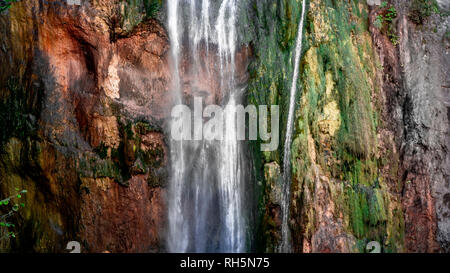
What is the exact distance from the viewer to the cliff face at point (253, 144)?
841 centimetres

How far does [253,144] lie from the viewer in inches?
360

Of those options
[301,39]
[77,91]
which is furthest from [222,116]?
[77,91]

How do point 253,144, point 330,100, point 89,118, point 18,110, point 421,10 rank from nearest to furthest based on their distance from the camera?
point 18,110 < point 89,118 < point 330,100 < point 253,144 < point 421,10

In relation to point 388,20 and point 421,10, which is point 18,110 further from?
point 421,10

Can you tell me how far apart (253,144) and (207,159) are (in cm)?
96

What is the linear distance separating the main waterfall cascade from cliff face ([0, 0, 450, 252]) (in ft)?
0.69

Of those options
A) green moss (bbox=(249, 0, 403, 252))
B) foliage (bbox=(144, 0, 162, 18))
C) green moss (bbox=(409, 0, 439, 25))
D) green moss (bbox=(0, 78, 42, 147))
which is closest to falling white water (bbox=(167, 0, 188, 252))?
foliage (bbox=(144, 0, 162, 18))

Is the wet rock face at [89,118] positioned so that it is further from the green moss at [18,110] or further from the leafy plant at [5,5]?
the leafy plant at [5,5]

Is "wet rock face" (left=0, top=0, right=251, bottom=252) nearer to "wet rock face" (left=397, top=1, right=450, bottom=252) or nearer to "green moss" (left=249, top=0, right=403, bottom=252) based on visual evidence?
"green moss" (left=249, top=0, right=403, bottom=252)

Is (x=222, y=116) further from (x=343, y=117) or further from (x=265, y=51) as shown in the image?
(x=343, y=117)

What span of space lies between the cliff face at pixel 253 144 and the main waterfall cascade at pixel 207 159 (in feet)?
0.69

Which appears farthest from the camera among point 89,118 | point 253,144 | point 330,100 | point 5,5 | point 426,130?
point 426,130

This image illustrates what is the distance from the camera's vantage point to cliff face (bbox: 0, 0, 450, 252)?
8414 millimetres

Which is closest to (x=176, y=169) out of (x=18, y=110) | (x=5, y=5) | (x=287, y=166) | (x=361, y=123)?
(x=287, y=166)
